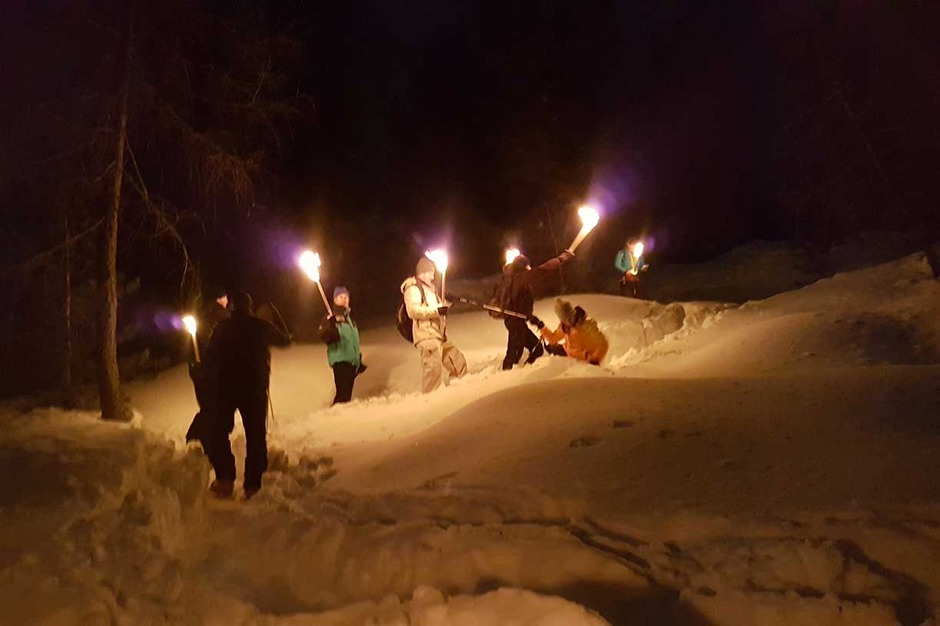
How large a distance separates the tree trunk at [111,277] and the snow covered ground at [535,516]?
7.20 feet

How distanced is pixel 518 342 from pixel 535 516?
701cm

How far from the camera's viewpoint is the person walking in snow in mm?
11133

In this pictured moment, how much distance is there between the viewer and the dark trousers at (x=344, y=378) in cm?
1168

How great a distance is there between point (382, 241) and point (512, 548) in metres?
25.2

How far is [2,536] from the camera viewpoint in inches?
167

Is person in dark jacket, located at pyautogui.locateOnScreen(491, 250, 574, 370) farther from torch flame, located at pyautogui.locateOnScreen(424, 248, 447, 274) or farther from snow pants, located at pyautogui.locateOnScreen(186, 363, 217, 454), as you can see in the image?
snow pants, located at pyautogui.locateOnScreen(186, 363, 217, 454)

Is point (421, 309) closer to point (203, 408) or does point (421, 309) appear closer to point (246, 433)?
point (203, 408)

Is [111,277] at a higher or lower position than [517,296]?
higher

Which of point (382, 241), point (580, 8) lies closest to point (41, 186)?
point (382, 241)

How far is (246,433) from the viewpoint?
6.81 m

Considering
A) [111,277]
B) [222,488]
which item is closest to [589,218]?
[222,488]

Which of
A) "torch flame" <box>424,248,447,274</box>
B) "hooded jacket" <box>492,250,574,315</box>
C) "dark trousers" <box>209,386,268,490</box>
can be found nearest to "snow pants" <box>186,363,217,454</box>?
"dark trousers" <box>209,386,268,490</box>

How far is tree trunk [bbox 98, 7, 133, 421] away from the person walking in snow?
150 inches

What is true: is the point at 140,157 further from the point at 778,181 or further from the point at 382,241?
the point at 778,181
